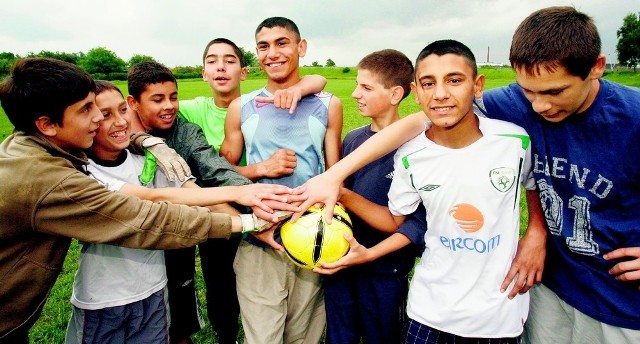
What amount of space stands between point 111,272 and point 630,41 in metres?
90.3

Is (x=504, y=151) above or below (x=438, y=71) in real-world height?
below

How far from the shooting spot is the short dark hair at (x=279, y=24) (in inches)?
138

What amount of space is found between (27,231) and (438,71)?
253cm

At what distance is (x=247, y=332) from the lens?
3121 millimetres

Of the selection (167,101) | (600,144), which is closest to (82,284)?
(167,101)

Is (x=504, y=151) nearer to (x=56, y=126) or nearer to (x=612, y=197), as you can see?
(x=612, y=197)

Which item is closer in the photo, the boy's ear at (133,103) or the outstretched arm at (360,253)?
the outstretched arm at (360,253)

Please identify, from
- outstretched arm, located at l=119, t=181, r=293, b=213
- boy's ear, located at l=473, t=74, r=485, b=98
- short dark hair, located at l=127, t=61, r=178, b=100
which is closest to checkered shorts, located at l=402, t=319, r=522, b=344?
outstretched arm, located at l=119, t=181, r=293, b=213

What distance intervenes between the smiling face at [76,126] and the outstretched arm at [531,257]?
106 inches

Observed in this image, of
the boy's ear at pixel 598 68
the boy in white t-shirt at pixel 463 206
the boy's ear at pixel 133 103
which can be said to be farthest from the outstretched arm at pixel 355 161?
the boy's ear at pixel 133 103

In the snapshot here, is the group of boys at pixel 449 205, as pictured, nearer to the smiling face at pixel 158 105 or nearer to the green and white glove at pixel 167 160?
the green and white glove at pixel 167 160

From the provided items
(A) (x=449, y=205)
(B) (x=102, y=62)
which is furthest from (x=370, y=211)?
(B) (x=102, y=62)

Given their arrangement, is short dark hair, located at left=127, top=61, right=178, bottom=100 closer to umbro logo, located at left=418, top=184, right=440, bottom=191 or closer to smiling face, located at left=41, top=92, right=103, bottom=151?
smiling face, located at left=41, top=92, right=103, bottom=151

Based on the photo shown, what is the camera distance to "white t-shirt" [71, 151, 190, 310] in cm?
279
